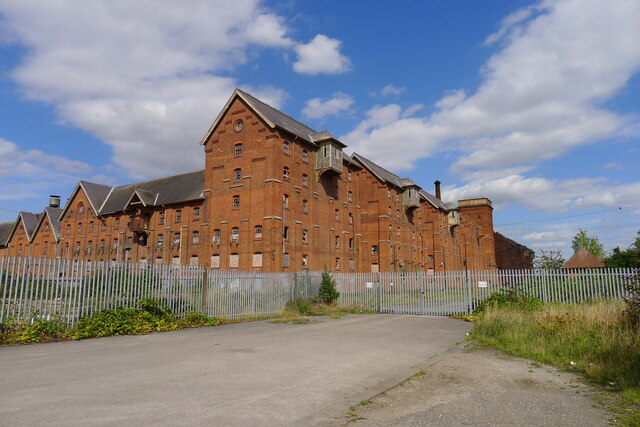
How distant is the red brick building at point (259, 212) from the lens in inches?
1399

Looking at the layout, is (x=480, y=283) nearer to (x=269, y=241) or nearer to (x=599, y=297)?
(x=599, y=297)

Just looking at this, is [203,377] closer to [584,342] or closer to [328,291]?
[584,342]

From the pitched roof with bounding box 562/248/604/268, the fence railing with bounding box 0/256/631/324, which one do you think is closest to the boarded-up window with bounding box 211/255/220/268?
the fence railing with bounding box 0/256/631/324

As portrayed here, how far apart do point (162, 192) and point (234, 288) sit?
1261 inches

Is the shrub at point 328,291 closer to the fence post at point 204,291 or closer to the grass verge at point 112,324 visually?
the grass verge at point 112,324

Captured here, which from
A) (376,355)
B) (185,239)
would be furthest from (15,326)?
(185,239)

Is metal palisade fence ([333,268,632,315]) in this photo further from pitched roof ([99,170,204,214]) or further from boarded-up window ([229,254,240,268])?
pitched roof ([99,170,204,214])

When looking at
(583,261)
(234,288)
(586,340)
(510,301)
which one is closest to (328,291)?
(234,288)

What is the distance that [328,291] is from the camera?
81.9ft

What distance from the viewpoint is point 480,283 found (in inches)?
781

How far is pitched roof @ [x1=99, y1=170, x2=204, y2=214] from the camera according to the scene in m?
43.2

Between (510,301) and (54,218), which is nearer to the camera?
(510,301)

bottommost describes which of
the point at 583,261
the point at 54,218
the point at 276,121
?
the point at 583,261

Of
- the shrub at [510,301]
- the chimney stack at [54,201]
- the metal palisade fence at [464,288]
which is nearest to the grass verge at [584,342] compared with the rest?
the shrub at [510,301]
